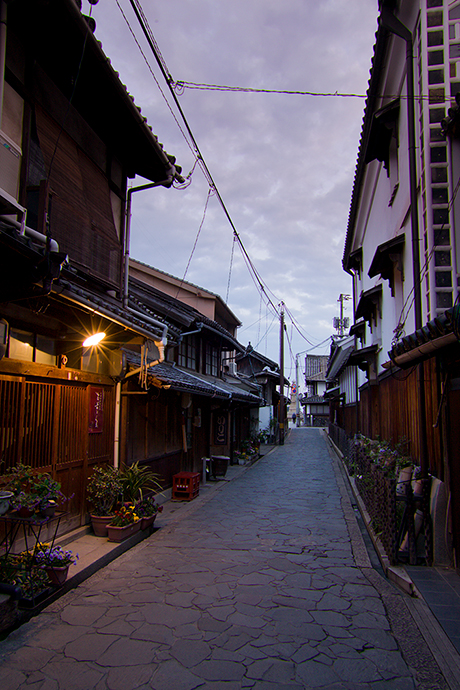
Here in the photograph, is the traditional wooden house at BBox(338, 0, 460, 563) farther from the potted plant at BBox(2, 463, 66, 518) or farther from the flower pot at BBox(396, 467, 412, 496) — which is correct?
the potted plant at BBox(2, 463, 66, 518)

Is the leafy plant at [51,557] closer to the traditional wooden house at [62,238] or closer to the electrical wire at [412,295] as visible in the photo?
the traditional wooden house at [62,238]

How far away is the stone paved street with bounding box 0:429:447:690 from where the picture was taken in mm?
4480

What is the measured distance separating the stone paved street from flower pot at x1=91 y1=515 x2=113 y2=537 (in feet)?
2.60

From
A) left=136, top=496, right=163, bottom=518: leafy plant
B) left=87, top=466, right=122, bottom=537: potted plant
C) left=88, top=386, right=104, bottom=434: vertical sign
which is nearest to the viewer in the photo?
left=87, top=466, right=122, bottom=537: potted plant

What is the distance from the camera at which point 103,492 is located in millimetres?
9211

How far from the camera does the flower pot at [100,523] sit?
9000 millimetres

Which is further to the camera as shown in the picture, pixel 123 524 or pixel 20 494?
pixel 123 524

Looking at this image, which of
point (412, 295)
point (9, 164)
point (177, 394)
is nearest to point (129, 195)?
point (9, 164)

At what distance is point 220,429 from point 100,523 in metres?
12.9

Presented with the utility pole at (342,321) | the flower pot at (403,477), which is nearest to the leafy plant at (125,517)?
the flower pot at (403,477)

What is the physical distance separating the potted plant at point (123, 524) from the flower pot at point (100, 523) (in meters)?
0.10

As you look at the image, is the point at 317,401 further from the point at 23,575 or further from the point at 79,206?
the point at 23,575

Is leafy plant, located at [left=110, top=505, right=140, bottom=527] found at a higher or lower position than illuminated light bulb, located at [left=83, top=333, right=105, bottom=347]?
lower

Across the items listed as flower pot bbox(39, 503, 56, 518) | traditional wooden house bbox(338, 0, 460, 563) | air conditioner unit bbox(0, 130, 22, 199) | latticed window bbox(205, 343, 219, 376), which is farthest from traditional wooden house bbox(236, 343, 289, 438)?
flower pot bbox(39, 503, 56, 518)
